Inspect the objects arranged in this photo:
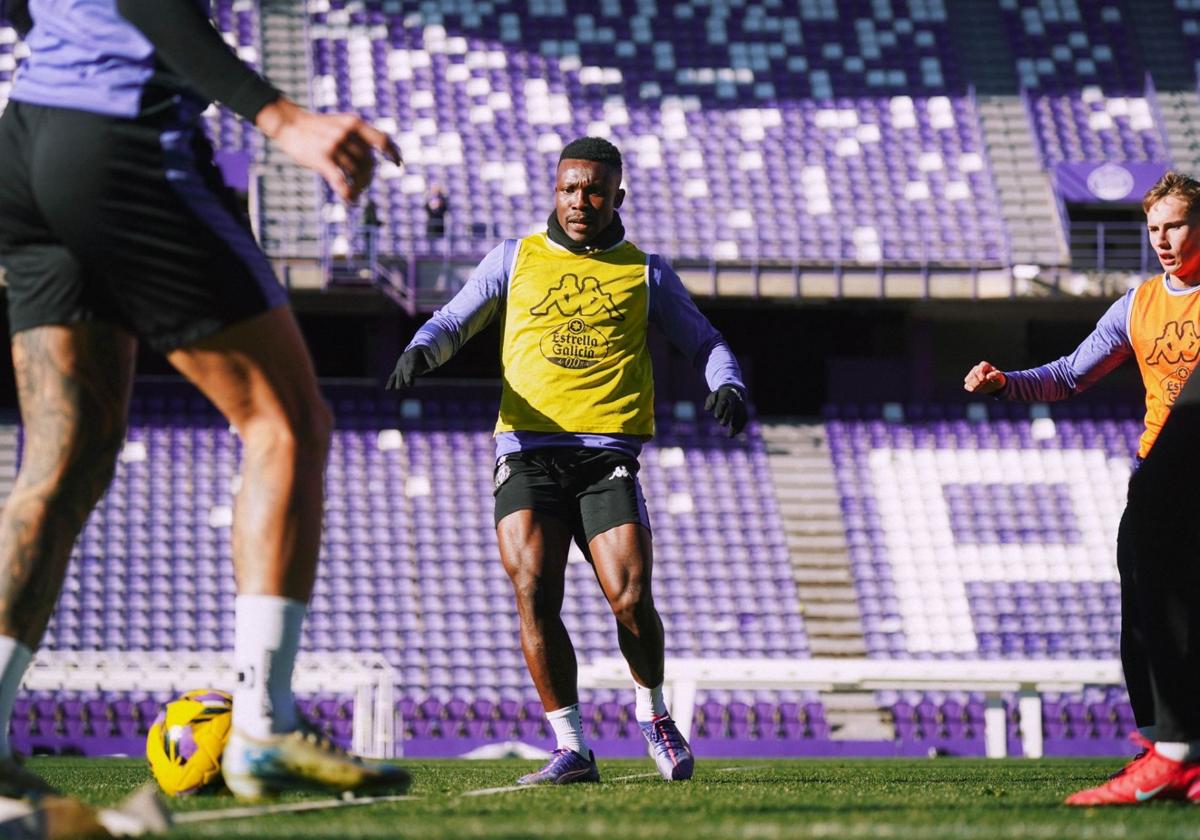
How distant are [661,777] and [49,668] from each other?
9.30 metres

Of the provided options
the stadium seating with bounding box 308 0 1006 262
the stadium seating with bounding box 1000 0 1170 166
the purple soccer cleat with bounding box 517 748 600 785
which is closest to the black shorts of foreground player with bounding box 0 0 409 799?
the purple soccer cleat with bounding box 517 748 600 785

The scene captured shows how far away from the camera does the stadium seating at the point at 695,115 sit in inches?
753

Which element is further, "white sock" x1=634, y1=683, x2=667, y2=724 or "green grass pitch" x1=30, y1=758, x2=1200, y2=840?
"white sock" x1=634, y1=683, x2=667, y2=724

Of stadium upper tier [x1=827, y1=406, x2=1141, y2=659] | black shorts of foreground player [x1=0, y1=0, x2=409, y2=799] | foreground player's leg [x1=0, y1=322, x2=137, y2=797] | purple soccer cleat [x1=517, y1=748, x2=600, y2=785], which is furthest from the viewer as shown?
stadium upper tier [x1=827, y1=406, x2=1141, y2=659]

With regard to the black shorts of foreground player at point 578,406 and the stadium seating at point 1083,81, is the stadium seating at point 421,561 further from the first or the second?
the black shorts of foreground player at point 578,406

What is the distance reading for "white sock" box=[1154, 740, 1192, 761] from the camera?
375 cm

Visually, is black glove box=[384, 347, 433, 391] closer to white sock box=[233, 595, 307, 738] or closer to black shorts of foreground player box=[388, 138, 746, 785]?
black shorts of foreground player box=[388, 138, 746, 785]

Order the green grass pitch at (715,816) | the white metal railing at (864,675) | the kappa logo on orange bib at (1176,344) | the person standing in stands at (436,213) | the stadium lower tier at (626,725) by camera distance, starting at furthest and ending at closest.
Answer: the person standing in stands at (436,213), the stadium lower tier at (626,725), the white metal railing at (864,675), the kappa logo on orange bib at (1176,344), the green grass pitch at (715,816)

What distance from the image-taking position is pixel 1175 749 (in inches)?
148

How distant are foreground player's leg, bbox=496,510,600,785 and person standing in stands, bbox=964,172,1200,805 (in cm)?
162

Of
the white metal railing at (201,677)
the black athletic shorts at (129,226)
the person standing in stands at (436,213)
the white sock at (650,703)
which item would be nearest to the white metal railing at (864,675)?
the white metal railing at (201,677)

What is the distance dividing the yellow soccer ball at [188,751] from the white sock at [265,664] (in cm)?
172

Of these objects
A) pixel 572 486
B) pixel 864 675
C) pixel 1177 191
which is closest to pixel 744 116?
pixel 864 675

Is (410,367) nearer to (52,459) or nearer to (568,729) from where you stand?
(568,729)
